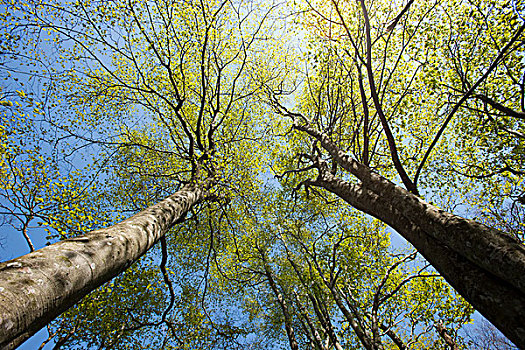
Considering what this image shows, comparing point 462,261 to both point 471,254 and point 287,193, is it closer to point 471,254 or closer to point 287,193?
point 471,254

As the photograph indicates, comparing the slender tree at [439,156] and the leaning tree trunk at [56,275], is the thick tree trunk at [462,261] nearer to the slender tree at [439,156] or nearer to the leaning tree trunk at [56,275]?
the slender tree at [439,156]

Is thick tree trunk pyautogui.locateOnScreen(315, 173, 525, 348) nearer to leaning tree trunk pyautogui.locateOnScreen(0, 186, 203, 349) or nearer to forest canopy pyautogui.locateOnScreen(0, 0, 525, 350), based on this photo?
forest canopy pyautogui.locateOnScreen(0, 0, 525, 350)

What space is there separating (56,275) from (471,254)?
157 inches

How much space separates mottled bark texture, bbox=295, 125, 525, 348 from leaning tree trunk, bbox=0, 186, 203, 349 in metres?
3.77

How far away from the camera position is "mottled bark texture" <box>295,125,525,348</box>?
1965 millimetres

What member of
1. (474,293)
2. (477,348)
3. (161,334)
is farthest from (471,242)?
(477,348)

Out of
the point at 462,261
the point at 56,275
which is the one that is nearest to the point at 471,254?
the point at 462,261

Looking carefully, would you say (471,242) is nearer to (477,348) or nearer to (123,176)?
(123,176)

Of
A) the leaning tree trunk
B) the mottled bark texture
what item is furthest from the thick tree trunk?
the leaning tree trunk

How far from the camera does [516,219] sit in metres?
6.93

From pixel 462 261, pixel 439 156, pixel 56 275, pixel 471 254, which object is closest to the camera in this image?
pixel 56 275

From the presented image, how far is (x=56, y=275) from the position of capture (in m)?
1.67

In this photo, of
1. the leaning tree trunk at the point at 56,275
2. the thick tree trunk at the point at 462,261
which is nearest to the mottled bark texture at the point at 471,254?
the thick tree trunk at the point at 462,261

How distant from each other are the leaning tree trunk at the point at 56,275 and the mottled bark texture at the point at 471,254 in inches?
148
